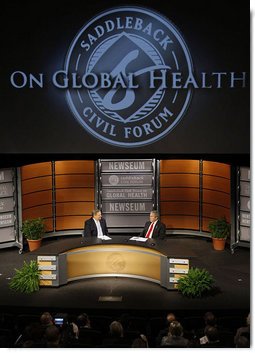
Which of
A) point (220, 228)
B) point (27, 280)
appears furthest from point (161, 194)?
point (27, 280)

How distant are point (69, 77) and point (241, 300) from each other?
4.30 meters

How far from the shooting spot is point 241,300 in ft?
27.7

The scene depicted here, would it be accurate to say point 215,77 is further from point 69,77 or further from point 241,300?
point 241,300

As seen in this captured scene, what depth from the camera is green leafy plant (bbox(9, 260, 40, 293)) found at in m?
8.79

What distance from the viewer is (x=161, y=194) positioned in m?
12.3

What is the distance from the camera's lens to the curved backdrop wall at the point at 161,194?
465 inches

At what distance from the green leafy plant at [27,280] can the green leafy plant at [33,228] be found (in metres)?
2.22

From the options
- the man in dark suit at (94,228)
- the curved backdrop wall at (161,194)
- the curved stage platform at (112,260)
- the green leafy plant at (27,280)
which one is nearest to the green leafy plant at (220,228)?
the curved backdrop wall at (161,194)

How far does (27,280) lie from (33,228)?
2358mm

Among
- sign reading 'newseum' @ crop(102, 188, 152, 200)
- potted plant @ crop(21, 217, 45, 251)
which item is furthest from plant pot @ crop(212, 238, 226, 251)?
potted plant @ crop(21, 217, 45, 251)

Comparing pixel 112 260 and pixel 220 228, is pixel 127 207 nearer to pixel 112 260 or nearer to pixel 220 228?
pixel 220 228

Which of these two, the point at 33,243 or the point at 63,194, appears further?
the point at 63,194

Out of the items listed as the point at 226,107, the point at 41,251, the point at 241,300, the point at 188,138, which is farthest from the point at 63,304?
the point at 226,107

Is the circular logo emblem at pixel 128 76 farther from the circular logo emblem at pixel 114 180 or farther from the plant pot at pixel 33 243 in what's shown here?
the plant pot at pixel 33 243
